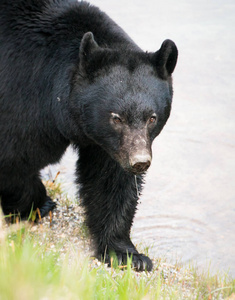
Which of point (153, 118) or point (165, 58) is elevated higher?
point (165, 58)

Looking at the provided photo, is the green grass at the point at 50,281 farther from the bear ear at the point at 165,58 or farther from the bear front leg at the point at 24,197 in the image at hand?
the bear ear at the point at 165,58

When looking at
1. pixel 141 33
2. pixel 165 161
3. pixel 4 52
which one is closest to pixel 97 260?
pixel 4 52

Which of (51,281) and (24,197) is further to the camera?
(24,197)

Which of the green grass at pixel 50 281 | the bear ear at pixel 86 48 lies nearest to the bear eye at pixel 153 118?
the bear ear at pixel 86 48

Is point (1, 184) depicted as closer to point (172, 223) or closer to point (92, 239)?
point (92, 239)

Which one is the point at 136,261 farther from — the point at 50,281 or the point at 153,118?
the point at 50,281

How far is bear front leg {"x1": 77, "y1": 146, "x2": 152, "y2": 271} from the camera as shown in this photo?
5.17 metres

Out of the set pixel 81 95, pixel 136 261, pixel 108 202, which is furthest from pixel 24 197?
pixel 81 95

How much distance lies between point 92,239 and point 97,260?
0.21 metres

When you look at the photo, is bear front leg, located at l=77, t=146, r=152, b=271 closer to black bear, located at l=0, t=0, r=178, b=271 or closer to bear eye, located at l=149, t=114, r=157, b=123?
black bear, located at l=0, t=0, r=178, b=271

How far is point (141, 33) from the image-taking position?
10531mm

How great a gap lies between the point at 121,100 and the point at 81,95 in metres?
0.37

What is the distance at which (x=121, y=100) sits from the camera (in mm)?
4488

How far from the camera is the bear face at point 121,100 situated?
4434 millimetres
